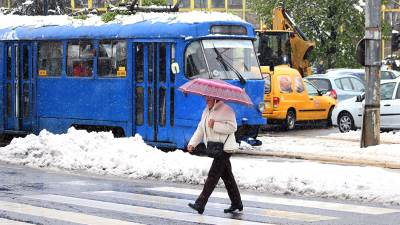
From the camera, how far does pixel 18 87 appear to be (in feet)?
78.1

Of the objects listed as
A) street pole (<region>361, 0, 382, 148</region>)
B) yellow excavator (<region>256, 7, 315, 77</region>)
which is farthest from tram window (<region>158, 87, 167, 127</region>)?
yellow excavator (<region>256, 7, 315, 77</region>)

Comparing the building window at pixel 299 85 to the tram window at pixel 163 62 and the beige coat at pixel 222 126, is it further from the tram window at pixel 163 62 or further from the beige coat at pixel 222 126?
the beige coat at pixel 222 126

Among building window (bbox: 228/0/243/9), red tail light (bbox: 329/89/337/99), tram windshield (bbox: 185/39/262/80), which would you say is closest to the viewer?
tram windshield (bbox: 185/39/262/80)

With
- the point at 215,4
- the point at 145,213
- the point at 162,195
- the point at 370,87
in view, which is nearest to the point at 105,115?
the point at 370,87

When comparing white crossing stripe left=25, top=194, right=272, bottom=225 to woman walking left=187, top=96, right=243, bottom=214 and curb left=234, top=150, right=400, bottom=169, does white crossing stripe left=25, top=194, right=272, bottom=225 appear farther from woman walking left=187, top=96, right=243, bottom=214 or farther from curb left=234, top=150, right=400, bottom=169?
curb left=234, top=150, right=400, bottom=169

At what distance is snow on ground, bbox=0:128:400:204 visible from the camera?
1389 cm

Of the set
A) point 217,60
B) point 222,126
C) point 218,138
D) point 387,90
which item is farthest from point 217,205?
point 387,90

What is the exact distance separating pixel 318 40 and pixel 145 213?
4282cm

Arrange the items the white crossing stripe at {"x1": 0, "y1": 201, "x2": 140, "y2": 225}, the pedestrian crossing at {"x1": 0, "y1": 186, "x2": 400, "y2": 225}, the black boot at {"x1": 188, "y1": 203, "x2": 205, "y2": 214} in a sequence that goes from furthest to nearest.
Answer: the black boot at {"x1": 188, "y1": 203, "x2": 205, "y2": 214} → the pedestrian crossing at {"x1": 0, "y1": 186, "x2": 400, "y2": 225} → the white crossing stripe at {"x1": 0, "y1": 201, "x2": 140, "y2": 225}

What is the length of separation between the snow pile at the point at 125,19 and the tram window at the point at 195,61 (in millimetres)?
620

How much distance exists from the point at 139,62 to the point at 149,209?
29.8 feet

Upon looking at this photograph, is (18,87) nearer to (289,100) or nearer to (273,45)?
(289,100)

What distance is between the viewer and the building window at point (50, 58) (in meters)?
22.9

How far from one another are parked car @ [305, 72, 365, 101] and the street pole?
10312mm
